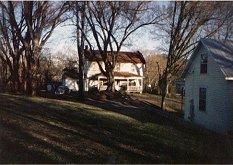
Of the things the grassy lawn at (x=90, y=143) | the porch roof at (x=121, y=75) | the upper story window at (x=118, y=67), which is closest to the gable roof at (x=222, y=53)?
the grassy lawn at (x=90, y=143)

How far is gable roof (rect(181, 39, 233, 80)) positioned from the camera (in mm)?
20033

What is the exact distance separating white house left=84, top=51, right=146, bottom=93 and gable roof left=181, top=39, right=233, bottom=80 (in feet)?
121

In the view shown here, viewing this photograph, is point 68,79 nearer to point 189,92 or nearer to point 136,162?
point 189,92

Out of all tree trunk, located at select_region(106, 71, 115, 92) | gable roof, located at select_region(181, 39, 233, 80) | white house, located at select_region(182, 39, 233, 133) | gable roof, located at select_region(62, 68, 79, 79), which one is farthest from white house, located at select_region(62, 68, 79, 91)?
gable roof, located at select_region(181, 39, 233, 80)

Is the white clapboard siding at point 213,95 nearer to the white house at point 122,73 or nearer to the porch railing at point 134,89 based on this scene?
the porch railing at point 134,89

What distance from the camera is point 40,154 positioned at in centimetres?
959

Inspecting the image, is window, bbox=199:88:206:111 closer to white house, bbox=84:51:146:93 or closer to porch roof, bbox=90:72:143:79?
white house, bbox=84:51:146:93

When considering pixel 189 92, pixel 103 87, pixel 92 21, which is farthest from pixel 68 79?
pixel 189 92

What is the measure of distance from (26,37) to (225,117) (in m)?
19.1

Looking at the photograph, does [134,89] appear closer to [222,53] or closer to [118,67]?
[118,67]

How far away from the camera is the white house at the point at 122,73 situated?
6119cm

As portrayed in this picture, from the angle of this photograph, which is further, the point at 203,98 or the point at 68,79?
the point at 68,79

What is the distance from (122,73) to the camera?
63.7 meters

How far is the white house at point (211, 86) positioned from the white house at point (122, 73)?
3480 centimetres
